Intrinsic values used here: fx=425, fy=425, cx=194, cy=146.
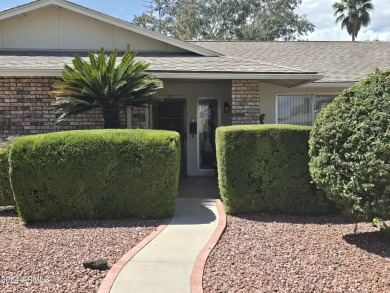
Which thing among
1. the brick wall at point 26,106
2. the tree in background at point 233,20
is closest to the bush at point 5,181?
the brick wall at point 26,106

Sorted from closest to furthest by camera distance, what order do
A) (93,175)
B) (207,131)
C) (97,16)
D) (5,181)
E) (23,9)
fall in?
(93,175) < (5,181) < (23,9) < (97,16) < (207,131)

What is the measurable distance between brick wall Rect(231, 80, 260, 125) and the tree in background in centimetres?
2428

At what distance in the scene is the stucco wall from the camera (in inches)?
454

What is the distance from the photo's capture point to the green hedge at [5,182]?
7391 mm

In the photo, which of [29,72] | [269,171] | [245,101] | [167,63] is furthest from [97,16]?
[269,171]

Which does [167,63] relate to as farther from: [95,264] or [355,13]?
[355,13]

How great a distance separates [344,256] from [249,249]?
116 centimetres

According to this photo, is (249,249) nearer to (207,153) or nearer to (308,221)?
(308,221)

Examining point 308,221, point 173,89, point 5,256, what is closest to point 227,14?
point 173,89

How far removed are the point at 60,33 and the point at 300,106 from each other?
22.4 feet

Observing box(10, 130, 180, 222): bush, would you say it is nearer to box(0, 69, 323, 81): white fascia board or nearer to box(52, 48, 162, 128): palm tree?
box(52, 48, 162, 128): palm tree

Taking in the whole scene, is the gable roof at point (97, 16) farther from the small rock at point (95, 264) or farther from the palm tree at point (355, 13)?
the palm tree at point (355, 13)

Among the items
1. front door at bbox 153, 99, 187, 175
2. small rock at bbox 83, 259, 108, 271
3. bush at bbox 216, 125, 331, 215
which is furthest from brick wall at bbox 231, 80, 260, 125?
small rock at bbox 83, 259, 108, 271

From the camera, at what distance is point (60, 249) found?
545 cm
